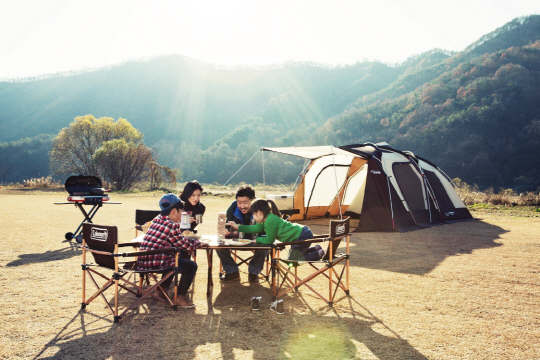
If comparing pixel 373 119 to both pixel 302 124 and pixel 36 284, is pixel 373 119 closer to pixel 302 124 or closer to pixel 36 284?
pixel 302 124

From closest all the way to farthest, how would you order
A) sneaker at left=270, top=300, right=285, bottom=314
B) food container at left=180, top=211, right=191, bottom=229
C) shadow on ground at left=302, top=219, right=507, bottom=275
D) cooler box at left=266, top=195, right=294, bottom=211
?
1. sneaker at left=270, top=300, right=285, bottom=314
2. food container at left=180, top=211, right=191, bottom=229
3. shadow on ground at left=302, top=219, right=507, bottom=275
4. cooler box at left=266, top=195, right=294, bottom=211

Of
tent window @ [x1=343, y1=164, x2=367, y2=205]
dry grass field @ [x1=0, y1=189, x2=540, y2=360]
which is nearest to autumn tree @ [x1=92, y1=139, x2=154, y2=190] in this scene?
tent window @ [x1=343, y1=164, x2=367, y2=205]

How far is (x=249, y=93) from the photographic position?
3152 inches

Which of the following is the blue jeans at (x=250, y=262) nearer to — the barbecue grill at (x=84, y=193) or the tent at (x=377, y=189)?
the barbecue grill at (x=84, y=193)

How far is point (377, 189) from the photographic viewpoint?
8.32 meters

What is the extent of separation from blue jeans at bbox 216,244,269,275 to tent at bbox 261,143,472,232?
344 centimetres

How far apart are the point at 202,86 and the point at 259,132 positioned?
107ft

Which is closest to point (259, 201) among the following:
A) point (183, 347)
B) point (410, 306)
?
point (183, 347)

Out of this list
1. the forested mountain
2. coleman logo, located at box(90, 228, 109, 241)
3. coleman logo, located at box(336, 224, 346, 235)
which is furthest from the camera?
the forested mountain

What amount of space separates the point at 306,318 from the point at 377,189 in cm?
555

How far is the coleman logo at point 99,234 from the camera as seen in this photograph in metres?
3.06

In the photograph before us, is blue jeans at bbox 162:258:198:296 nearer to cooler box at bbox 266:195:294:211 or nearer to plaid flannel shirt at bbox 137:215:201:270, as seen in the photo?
plaid flannel shirt at bbox 137:215:201:270

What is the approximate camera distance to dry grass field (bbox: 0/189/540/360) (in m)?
2.65

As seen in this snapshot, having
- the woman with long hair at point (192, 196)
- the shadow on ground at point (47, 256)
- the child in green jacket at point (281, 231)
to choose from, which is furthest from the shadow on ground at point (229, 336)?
the shadow on ground at point (47, 256)
